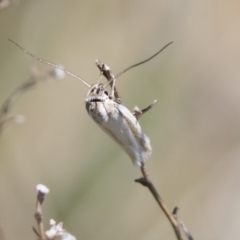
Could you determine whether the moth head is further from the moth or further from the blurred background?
the blurred background

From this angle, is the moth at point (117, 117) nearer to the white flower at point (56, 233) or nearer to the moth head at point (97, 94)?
the moth head at point (97, 94)

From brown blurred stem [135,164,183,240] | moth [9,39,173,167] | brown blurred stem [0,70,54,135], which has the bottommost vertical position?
brown blurred stem [135,164,183,240]

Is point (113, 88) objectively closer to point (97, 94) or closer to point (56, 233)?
point (97, 94)

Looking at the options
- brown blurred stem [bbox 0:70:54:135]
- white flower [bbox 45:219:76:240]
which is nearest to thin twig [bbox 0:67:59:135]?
brown blurred stem [bbox 0:70:54:135]

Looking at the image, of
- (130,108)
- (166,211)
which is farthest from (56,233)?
(130,108)

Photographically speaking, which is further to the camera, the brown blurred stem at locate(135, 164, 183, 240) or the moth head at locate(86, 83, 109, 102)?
the moth head at locate(86, 83, 109, 102)

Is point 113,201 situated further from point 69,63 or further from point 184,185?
point 69,63

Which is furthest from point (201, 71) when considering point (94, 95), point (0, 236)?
point (0, 236)

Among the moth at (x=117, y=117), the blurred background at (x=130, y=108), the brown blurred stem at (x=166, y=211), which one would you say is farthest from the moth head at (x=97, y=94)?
the blurred background at (x=130, y=108)
